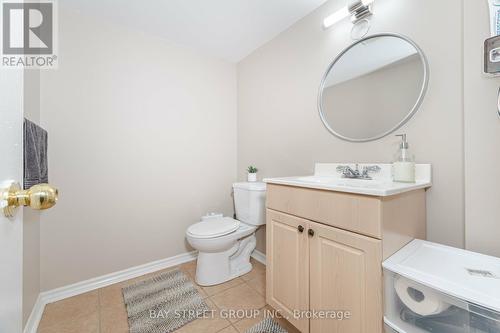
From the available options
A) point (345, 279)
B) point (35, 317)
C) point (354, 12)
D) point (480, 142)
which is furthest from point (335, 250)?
point (35, 317)

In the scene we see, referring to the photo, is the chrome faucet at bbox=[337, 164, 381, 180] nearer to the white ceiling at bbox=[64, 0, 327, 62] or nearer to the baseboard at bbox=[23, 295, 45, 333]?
the white ceiling at bbox=[64, 0, 327, 62]

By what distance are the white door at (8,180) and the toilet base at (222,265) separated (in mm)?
1262

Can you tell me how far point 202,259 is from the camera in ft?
5.50

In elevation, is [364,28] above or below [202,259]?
above

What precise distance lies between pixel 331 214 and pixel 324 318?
50 cm

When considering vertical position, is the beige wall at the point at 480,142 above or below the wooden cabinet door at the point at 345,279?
above

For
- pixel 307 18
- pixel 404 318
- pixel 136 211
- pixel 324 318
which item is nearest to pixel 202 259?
pixel 136 211

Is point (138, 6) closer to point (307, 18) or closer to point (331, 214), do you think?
point (307, 18)

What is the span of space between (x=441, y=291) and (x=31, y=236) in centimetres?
207

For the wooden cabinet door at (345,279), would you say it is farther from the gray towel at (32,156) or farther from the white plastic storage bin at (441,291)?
the gray towel at (32,156)

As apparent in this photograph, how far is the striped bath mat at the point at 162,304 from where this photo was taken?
128cm

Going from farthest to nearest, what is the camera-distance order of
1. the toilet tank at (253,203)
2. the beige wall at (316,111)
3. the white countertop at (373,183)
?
the toilet tank at (253,203) → the beige wall at (316,111) → the white countertop at (373,183)

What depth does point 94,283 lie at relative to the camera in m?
1.63

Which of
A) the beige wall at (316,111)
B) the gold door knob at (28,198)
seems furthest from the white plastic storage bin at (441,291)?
the gold door knob at (28,198)
